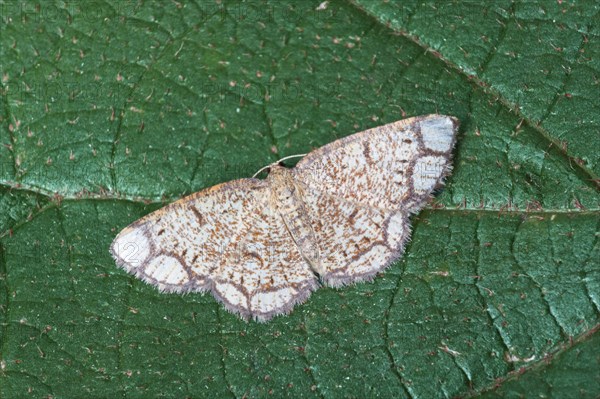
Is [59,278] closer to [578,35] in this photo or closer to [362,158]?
[362,158]

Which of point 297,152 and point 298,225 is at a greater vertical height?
point 297,152

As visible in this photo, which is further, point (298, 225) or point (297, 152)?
point (297, 152)

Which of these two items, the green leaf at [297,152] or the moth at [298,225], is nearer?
the green leaf at [297,152]

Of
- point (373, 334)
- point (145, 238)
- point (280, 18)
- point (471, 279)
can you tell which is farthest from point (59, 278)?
point (471, 279)

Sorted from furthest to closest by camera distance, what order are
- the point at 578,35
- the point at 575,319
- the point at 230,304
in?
the point at 578,35 < the point at 230,304 < the point at 575,319
